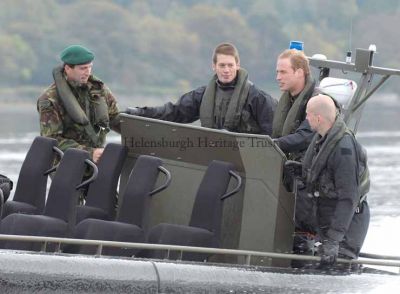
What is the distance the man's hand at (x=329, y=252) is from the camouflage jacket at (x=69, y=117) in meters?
1.67

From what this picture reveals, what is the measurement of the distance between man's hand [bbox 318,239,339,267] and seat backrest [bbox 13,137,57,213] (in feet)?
5.35

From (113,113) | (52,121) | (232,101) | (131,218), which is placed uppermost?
(232,101)

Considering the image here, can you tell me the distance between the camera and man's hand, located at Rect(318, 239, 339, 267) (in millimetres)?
7332

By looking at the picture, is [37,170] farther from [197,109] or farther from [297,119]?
[297,119]

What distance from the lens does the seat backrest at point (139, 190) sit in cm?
748

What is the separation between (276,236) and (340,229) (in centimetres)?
44

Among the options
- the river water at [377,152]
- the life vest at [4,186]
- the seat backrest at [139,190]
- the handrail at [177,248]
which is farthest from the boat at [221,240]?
the river water at [377,152]

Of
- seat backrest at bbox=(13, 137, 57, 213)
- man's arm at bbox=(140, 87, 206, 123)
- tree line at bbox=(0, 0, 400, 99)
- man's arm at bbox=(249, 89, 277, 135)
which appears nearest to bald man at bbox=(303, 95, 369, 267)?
man's arm at bbox=(249, 89, 277, 135)

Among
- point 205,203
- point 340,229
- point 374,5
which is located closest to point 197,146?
point 205,203

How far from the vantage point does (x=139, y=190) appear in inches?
295

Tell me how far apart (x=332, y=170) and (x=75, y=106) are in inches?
67.9

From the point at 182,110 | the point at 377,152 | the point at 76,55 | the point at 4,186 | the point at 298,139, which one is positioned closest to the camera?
the point at 4,186

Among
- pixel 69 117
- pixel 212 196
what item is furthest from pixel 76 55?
pixel 212 196

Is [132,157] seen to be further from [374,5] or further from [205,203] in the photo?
[374,5]
